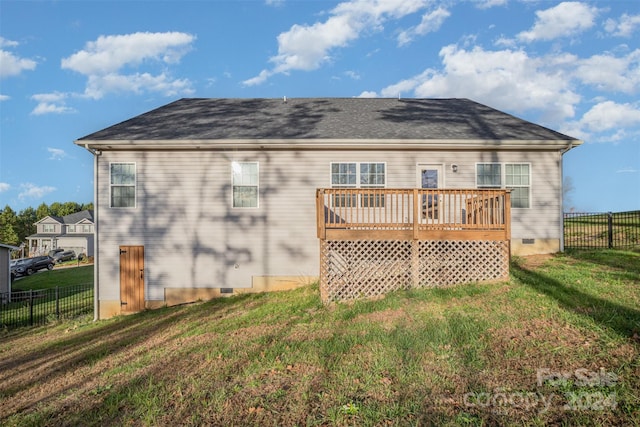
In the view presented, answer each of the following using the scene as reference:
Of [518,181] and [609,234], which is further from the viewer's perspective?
[609,234]

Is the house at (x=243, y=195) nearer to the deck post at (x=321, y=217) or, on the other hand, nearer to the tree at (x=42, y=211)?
the deck post at (x=321, y=217)

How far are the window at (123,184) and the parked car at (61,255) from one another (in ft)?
137

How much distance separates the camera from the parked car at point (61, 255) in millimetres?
43119

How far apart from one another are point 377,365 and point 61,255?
52160 mm

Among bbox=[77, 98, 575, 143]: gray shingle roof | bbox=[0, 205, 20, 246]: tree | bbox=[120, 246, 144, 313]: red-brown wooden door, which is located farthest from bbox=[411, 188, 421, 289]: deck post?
bbox=[0, 205, 20, 246]: tree

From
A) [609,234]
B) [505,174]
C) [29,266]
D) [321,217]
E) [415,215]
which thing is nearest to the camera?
[415,215]

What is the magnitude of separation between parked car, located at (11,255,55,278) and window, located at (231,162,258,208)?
104 feet

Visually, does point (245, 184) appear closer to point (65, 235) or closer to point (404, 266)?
point (404, 266)

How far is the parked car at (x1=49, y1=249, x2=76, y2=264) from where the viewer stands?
4312cm

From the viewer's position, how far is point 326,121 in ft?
38.1

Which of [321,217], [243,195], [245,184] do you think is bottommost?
[321,217]

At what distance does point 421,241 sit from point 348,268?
1.91 m

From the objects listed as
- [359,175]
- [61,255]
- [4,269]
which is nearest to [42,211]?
[61,255]

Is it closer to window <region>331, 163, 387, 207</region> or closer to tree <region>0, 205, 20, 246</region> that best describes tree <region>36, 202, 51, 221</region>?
tree <region>0, 205, 20, 246</region>
